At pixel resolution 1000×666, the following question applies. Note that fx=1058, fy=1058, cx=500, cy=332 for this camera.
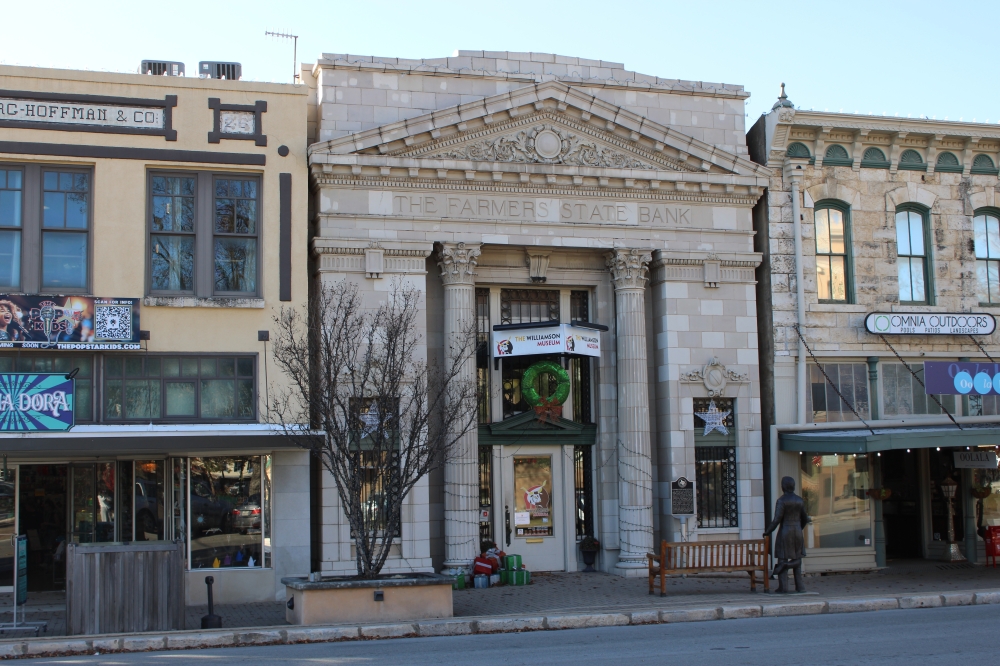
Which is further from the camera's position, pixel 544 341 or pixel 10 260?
pixel 544 341

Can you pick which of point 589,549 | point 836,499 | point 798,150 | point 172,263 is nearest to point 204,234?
point 172,263

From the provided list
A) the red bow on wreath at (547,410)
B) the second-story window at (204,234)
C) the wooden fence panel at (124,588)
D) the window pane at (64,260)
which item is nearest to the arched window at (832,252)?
the red bow on wreath at (547,410)

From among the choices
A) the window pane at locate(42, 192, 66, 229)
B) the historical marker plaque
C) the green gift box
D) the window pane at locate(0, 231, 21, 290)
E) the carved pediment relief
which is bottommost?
the green gift box

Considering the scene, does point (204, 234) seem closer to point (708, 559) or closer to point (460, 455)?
point (460, 455)

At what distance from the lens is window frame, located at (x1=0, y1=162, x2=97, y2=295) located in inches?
677

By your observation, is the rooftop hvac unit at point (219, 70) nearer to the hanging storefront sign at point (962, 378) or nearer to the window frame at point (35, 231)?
the window frame at point (35, 231)

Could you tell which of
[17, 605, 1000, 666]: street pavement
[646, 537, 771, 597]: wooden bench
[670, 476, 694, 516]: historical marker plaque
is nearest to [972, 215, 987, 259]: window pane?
[670, 476, 694, 516]: historical marker plaque

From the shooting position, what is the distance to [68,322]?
55.8 feet

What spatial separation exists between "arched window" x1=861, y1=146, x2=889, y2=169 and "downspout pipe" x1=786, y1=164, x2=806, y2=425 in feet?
5.15

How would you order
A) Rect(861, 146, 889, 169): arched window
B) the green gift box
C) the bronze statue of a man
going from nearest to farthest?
1. the bronze statue of a man
2. the green gift box
3. Rect(861, 146, 889, 169): arched window

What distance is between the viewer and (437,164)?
1941cm

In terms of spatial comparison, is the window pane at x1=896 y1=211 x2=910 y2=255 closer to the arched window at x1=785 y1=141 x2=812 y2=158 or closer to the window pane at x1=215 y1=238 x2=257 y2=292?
the arched window at x1=785 y1=141 x2=812 y2=158

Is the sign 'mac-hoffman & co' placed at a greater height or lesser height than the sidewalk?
greater

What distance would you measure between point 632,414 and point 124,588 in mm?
9977
